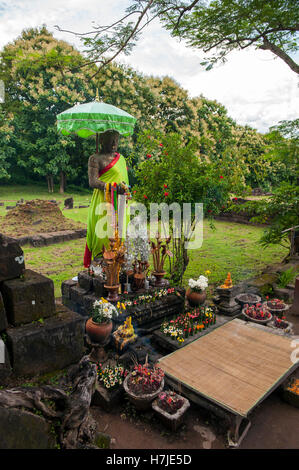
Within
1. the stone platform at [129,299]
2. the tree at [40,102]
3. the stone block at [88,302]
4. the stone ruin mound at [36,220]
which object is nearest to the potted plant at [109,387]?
the stone platform at [129,299]

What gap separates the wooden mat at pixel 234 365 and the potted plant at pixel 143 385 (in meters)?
0.21

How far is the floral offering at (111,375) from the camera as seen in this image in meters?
3.64

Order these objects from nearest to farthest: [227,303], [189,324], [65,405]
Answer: [65,405] → [189,324] → [227,303]

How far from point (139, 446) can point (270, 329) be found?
285 centimetres

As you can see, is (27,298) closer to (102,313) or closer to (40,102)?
(102,313)

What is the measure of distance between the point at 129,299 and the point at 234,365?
6.82ft

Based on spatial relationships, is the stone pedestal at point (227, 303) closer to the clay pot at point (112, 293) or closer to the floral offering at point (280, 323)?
the floral offering at point (280, 323)

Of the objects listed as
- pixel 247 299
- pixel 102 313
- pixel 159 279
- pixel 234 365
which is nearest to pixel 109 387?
pixel 102 313

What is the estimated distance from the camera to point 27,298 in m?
3.07

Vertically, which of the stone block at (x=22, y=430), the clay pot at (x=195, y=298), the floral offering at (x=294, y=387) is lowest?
the floral offering at (x=294, y=387)

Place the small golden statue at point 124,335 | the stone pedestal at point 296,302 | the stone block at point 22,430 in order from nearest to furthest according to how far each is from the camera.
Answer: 1. the stone block at point 22,430
2. the small golden statue at point 124,335
3. the stone pedestal at point 296,302

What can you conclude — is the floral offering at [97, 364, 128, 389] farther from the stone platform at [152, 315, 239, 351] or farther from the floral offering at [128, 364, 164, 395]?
the stone platform at [152, 315, 239, 351]

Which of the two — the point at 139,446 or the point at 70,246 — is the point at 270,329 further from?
the point at 70,246

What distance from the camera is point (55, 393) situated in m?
2.27
